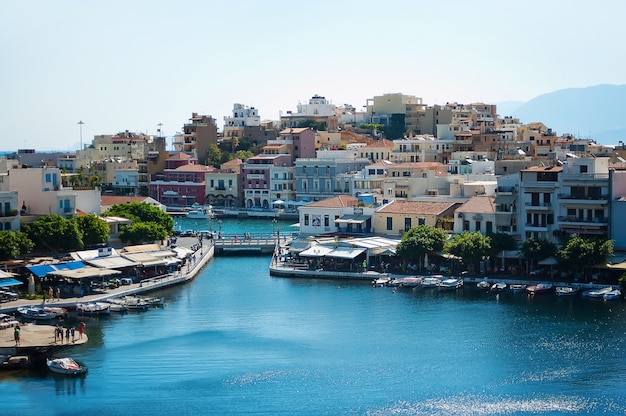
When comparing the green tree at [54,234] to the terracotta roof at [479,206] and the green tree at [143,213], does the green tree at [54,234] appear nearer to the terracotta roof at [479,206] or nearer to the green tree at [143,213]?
the green tree at [143,213]

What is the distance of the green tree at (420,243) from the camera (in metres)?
47.3

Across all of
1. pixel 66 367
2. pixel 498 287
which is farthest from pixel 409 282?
pixel 66 367

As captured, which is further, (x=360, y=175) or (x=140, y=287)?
(x=360, y=175)

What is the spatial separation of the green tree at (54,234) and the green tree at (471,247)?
1610 centimetres

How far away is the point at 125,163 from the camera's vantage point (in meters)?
97.7

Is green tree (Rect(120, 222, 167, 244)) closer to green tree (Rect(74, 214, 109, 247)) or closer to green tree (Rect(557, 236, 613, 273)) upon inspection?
green tree (Rect(74, 214, 109, 247))

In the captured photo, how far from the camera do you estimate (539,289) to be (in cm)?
4325

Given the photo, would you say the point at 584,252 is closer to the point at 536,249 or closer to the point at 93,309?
the point at 536,249

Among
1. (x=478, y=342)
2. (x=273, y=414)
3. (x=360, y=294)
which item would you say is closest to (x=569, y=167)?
(x=360, y=294)

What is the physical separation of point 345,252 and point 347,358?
16306 millimetres

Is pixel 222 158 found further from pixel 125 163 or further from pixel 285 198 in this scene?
pixel 285 198

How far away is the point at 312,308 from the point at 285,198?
137 feet

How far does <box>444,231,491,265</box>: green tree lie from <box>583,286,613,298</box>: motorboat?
5139 mm

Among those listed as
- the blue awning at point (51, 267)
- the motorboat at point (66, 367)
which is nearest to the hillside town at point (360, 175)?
the blue awning at point (51, 267)
